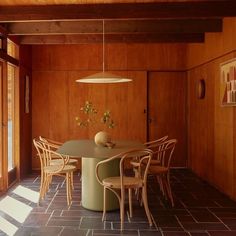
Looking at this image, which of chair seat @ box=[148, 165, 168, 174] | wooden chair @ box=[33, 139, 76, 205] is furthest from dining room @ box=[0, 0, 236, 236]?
chair seat @ box=[148, 165, 168, 174]

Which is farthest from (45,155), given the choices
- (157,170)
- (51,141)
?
(157,170)

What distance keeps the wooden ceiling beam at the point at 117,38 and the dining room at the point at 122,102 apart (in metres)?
0.02

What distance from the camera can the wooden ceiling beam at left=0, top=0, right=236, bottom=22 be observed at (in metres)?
4.07

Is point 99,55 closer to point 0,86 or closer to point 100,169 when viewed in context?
point 0,86

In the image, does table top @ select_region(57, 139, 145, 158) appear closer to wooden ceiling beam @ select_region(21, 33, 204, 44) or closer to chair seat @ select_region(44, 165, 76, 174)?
chair seat @ select_region(44, 165, 76, 174)

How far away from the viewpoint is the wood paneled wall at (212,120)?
15.3ft

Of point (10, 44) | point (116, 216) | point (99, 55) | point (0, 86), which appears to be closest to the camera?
point (116, 216)

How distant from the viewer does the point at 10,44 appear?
5.71 m

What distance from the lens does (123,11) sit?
414 centimetres

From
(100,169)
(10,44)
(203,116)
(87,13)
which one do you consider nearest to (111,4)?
(87,13)

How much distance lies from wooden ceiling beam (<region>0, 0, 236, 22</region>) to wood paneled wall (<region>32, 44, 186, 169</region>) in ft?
8.49

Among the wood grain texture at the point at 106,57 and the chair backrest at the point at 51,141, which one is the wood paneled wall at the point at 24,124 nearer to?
the wood grain texture at the point at 106,57

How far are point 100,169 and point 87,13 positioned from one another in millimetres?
1848

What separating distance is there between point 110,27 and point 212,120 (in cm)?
211
